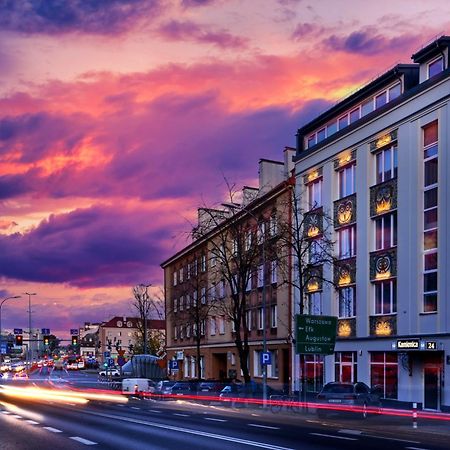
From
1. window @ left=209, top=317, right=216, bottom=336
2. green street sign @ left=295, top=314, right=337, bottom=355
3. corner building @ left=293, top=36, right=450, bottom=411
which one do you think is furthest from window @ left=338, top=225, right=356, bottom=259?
window @ left=209, top=317, right=216, bottom=336

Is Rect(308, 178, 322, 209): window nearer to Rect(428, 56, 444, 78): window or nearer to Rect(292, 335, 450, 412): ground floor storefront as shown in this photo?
Rect(292, 335, 450, 412): ground floor storefront

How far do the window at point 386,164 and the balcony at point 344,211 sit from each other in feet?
9.10

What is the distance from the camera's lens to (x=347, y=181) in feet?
146

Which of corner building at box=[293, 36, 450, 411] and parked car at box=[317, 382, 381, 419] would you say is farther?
corner building at box=[293, 36, 450, 411]

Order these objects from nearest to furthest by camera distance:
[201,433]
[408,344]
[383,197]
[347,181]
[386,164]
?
1. [201,433]
2. [408,344]
3. [383,197]
4. [386,164]
5. [347,181]

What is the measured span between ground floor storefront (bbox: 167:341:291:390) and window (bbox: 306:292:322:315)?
442 centimetres

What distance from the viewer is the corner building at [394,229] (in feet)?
117

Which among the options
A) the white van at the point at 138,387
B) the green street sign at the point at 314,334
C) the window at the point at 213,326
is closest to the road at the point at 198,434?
the green street sign at the point at 314,334

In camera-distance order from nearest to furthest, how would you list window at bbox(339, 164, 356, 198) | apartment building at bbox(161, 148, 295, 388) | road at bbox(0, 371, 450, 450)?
road at bbox(0, 371, 450, 450) → window at bbox(339, 164, 356, 198) → apartment building at bbox(161, 148, 295, 388)

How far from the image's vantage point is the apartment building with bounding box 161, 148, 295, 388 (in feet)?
163

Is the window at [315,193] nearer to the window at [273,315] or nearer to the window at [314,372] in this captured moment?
the window at [314,372]

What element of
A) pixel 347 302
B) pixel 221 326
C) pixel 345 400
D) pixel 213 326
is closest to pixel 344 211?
pixel 347 302

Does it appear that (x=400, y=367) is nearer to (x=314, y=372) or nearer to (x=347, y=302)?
(x=347, y=302)

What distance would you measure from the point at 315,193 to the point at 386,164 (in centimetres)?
885
